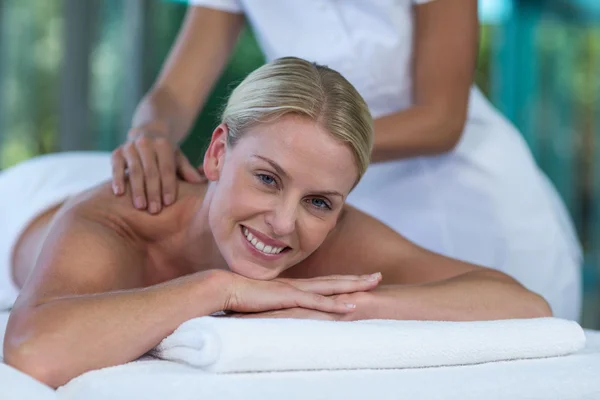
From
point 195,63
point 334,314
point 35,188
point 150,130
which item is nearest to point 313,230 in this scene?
point 334,314

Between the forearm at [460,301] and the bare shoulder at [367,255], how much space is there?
0.13 m

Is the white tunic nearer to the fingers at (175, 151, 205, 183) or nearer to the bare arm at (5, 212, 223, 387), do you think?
the fingers at (175, 151, 205, 183)

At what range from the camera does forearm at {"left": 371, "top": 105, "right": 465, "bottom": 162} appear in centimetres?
193

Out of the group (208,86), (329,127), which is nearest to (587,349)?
(329,127)

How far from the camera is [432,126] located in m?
1.99

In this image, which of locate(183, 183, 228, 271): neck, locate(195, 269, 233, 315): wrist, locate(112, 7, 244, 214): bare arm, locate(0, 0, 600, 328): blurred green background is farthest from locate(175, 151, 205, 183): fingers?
locate(0, 0, 600, 328): blurred green background

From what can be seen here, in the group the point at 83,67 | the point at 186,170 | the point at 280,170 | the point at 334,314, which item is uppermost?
the point at 280,170

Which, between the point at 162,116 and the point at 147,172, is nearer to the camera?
the point at 147,172

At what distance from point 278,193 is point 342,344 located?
34cm

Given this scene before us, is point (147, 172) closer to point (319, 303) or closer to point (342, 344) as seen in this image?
point (319, 303)

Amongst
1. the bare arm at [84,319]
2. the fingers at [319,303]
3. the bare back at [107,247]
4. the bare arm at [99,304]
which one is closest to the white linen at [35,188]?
the bare back at [107,247]

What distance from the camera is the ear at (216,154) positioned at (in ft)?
5.21

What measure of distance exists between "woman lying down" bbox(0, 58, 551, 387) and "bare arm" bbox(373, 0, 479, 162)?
0.28m

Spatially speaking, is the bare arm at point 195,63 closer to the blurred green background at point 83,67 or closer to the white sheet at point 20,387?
the blurred green background at point 83,67
